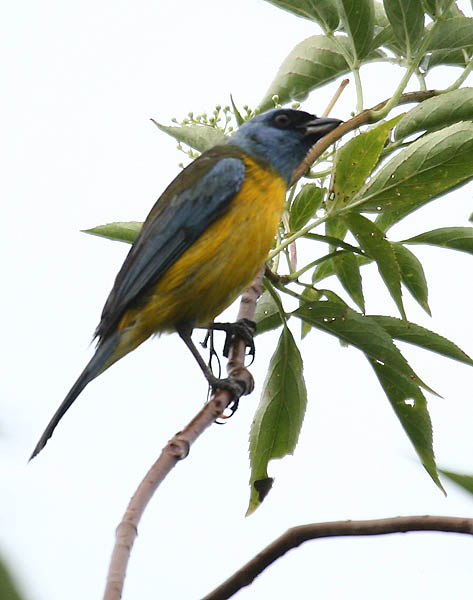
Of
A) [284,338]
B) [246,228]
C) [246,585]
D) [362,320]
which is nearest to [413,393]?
[362,320]

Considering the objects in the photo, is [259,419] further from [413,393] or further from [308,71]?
[308,71]

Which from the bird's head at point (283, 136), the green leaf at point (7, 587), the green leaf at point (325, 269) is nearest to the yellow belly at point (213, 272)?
the green leaf at point (325, 269)

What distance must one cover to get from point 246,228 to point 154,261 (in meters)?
0.40

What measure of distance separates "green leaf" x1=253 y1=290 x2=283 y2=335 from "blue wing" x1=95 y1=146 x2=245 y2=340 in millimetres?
634

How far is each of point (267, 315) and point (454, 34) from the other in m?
1.25

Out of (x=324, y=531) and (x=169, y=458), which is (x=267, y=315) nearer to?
(x=169, y=458)

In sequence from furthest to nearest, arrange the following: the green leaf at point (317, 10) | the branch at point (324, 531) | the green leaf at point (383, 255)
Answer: the green leaf at point (317, 10) < the green leaf at point (383, 255) < the branch at point (324, 531)

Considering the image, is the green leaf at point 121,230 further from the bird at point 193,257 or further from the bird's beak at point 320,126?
the bird's beak at point 320,126

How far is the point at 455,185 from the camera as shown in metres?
2.86

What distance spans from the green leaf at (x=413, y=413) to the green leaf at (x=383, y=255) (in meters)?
0.26

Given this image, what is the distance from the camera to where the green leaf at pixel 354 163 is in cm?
272

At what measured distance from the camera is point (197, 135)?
3605mm

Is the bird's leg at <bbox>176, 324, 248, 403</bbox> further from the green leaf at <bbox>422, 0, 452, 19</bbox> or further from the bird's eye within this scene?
the green leaf at <bbox>422, 0, 452, 19</bbox>

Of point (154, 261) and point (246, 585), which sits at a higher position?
point (154, 261)
